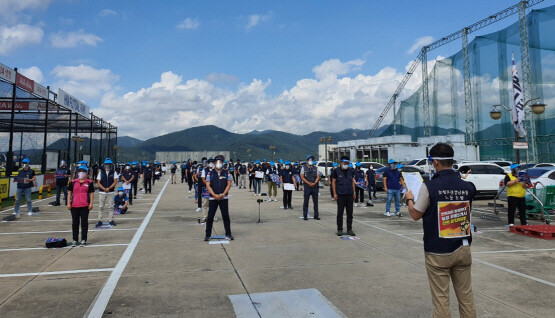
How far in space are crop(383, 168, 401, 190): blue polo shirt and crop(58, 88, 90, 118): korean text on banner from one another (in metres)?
21.2

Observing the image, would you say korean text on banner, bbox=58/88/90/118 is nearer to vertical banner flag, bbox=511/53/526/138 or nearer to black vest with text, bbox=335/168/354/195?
black vest with text, bbox=335/168/354/195

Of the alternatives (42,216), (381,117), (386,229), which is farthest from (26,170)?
(381,117)

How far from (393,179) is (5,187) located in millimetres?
17650

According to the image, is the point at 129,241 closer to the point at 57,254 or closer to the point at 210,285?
the point at 57,254

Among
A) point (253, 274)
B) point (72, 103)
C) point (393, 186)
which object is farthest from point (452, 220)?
point (72, 103)

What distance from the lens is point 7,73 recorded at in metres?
17.0

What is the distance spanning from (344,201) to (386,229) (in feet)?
6.51

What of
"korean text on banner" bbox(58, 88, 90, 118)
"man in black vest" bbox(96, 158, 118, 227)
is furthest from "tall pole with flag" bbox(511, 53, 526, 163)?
"korean text on banner" bbox(58, 88, 90, 118)

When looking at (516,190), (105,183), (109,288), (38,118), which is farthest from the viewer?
(38,118)

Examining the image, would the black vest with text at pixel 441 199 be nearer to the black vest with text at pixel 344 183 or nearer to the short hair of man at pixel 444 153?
the short hair of man at pixel 444 153

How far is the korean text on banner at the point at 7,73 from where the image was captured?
1652 centimetres

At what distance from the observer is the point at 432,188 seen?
10.7ft

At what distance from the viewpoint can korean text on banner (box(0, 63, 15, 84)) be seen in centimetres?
1652

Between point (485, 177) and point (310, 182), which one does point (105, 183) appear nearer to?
point (310, 182)
